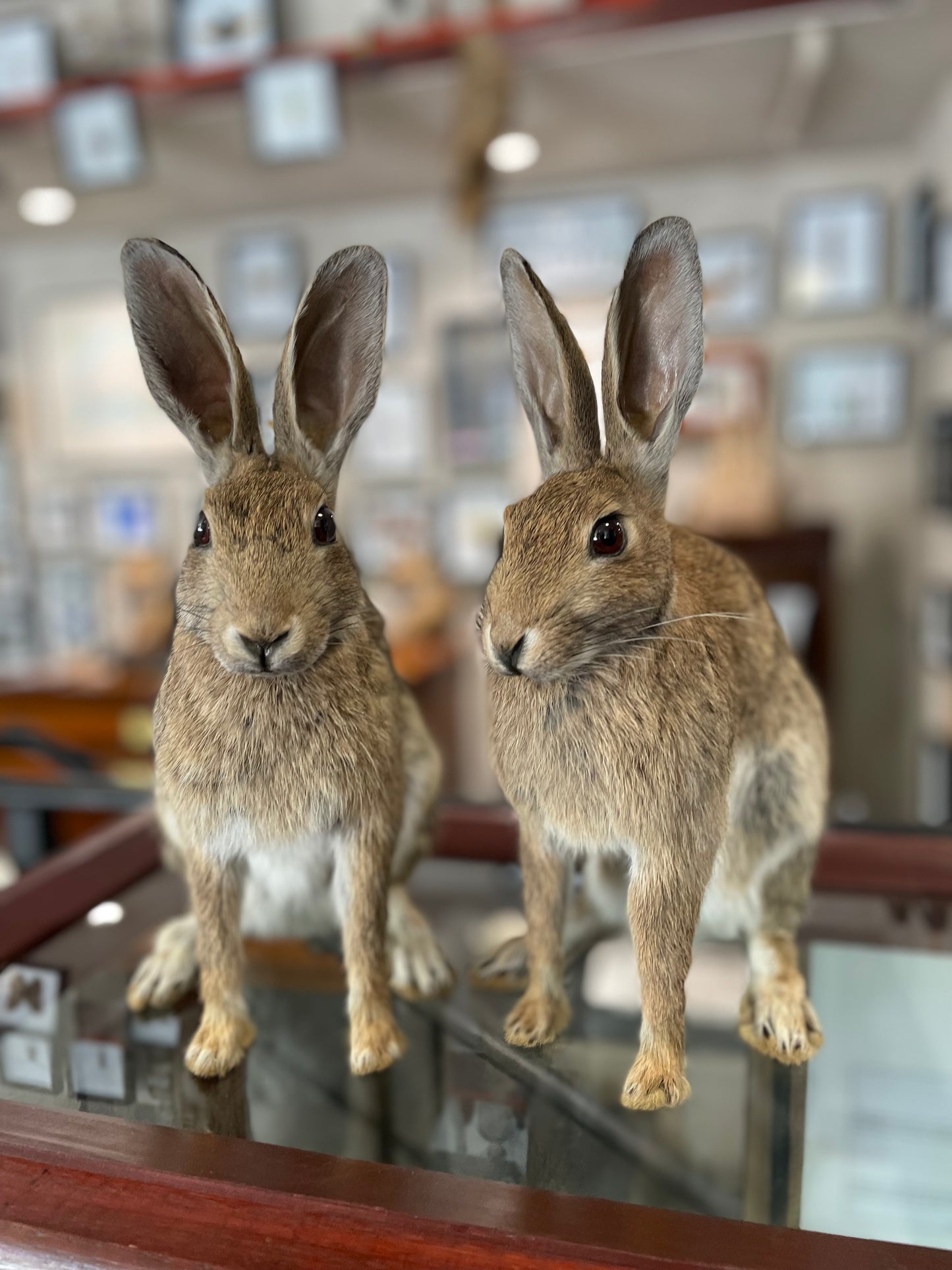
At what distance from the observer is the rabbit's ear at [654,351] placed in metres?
0.43

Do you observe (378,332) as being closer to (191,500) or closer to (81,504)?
(191,500)

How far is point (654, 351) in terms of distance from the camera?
0.45 metres

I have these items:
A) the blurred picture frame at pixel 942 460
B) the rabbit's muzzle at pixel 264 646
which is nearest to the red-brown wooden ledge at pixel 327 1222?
the rabbit's muzzle at pixel 264 646

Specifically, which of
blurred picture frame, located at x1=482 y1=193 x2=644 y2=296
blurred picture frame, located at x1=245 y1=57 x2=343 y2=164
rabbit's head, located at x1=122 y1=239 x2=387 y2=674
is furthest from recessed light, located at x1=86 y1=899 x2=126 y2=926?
blurred picture frame, located at x1=482 y1=193 x2=644 y2=296

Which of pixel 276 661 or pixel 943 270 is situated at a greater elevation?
pixel 943 270

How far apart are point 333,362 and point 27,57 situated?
221 centimetres

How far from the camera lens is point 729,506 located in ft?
7.00

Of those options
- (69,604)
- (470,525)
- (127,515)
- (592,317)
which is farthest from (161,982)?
(69,604)

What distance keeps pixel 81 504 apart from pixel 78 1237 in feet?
9.09

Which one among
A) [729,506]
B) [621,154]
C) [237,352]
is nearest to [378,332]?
[237,352]

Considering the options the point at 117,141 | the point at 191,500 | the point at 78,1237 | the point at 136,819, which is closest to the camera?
the point at 78,1237

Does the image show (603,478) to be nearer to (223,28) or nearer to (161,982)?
(161,982)

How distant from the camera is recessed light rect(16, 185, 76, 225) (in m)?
2.33

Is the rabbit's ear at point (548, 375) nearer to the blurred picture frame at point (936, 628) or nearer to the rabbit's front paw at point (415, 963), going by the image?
the rabbit's front paw at point (415, 963)
